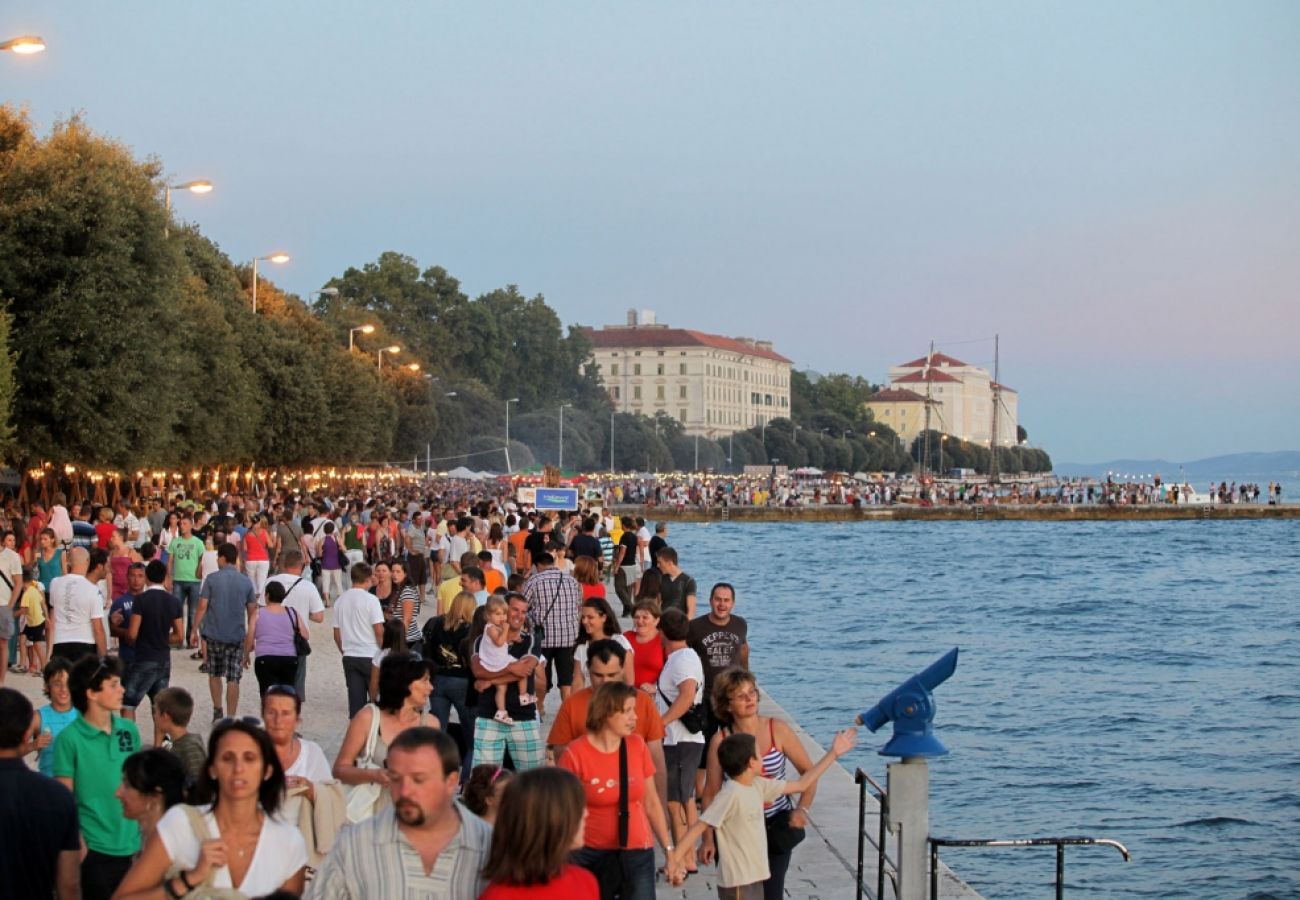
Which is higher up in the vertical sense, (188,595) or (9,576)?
(9,576)

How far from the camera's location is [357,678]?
12.6 metres

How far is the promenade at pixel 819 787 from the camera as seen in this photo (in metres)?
9.62

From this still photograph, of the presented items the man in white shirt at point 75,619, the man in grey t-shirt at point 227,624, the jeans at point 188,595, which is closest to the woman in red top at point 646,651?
the man in grey t-shirt at point 227,624

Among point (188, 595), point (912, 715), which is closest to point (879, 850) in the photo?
point (912, 715)

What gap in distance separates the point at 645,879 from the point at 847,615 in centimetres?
3555

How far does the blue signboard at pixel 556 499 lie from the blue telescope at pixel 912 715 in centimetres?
2957

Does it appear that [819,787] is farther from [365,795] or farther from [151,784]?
[151,784]

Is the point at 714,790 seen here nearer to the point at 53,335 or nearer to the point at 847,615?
the point at 53,335

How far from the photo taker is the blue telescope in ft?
23.4

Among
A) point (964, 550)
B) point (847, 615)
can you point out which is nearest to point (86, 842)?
point (847, 615)

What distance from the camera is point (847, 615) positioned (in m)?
41.8

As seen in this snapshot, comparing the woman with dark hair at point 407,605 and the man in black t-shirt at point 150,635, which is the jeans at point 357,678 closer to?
the woman with dark hair at point 407,605

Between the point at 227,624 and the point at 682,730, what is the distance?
18.7 feet

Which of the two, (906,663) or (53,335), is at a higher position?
(53,335)
